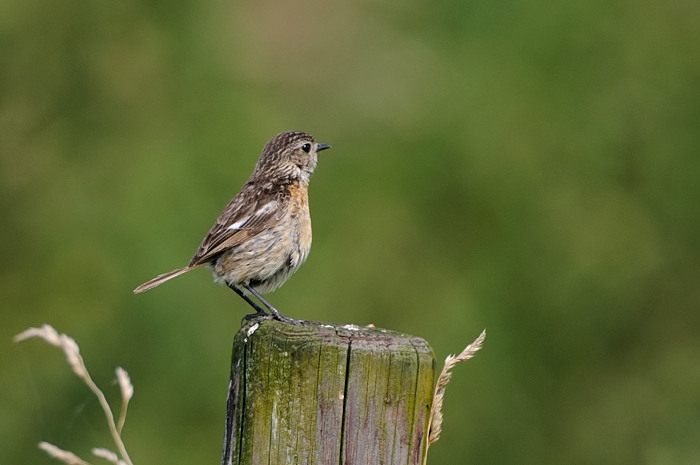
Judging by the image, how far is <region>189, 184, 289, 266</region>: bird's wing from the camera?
637cm

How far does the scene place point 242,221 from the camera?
642 centimetres

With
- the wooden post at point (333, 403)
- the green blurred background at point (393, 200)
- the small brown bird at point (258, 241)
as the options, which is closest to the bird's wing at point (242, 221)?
the small brown bird at point (258, 241)

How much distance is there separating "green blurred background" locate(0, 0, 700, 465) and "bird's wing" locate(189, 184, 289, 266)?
186cm

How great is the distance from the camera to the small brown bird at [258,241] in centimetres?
639

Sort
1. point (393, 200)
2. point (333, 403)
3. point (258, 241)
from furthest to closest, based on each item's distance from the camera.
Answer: point (393, 200), point (258, 241), point (333, 403)

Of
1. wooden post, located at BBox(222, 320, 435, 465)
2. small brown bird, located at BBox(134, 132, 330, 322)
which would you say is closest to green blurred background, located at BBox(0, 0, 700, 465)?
small brown bird, located at BBox(134, 132, 330, 322)

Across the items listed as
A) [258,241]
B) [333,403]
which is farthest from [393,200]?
[333,403]

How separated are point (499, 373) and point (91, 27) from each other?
477 cm

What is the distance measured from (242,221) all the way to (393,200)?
3.16 meters

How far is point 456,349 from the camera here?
333 inches

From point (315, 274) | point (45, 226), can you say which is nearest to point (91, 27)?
point (45, 226)

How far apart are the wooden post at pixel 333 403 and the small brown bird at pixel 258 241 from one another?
2.51 metres

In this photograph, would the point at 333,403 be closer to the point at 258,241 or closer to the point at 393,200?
the point at 258,241

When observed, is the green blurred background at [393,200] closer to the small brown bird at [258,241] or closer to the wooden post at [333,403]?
the small brown bird at [258,241]
